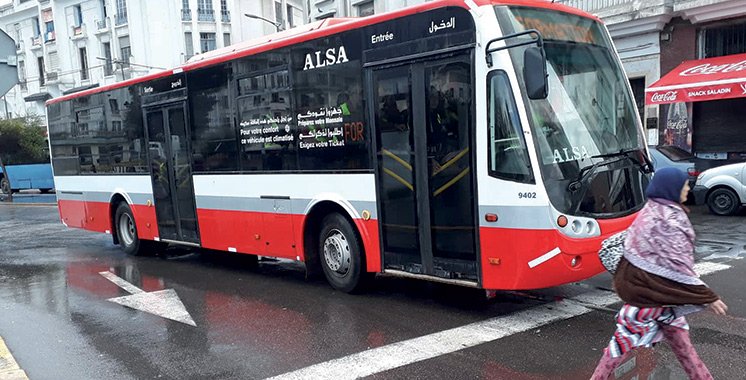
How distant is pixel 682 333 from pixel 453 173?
2.80 m

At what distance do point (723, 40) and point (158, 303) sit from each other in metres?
16.5

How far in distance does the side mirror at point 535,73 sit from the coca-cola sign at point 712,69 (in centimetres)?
1299

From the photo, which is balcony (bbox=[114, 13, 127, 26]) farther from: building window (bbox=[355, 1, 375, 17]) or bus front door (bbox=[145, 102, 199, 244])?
bus front door (bbox=[145, 102, 199, 244])

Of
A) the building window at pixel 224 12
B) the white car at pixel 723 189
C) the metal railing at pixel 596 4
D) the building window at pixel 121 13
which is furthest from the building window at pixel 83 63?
the white car at pixel 723 189

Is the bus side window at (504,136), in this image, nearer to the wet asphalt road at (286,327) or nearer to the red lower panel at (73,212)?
the wet asphalt road at (286,327)

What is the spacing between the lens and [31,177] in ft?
113

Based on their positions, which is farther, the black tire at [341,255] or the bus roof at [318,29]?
the black tire at [341,255]

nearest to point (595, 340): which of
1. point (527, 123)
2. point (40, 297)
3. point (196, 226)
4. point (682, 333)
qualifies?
point (682, 333)

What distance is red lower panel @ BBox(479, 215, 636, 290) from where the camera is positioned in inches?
217

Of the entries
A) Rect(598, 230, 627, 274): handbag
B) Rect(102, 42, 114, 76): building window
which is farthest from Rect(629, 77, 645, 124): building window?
Rect(102, 42, 114, 76): building window

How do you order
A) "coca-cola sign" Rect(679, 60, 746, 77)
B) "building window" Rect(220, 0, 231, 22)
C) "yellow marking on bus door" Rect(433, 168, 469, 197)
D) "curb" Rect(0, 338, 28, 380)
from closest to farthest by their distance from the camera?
1. "curb" Rect(0, 338, 28, 380)
2. "yellow marking on bus door" Rect(433, 168, 469, 197)
3. "coca-cola sign" Rect(679, 60, 746, 77)
4. "building window" Rect(220, 0, 231, 22)

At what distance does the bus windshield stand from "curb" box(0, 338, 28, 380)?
496cm

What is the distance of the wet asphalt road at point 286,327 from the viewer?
4984 mm

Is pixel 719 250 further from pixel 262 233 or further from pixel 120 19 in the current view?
pixel 120 19
